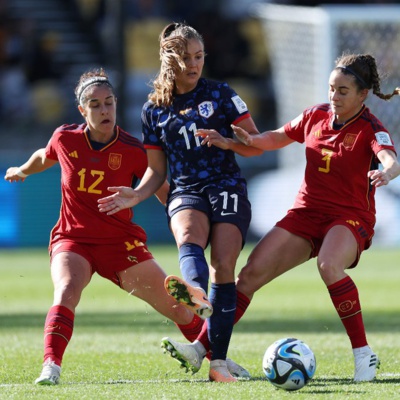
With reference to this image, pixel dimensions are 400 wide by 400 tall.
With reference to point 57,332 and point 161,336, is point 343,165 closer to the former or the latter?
point 57,332

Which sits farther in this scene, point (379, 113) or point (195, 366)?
point (379, 113)

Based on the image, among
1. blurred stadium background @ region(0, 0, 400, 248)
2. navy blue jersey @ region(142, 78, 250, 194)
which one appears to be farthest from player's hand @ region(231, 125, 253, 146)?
blurred stadium background @ region(0, 0, 400, 248)

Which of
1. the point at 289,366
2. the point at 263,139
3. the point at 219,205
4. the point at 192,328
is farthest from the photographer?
the point at 192,328

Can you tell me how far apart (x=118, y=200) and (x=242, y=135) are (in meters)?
0.86

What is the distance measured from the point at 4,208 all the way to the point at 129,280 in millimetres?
12431

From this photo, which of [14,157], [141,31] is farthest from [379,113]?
[141,31]

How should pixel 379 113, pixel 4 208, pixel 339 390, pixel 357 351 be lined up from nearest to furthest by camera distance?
pixel 339 390, pixel 357 351, pixel 379 113, pixel 4 208

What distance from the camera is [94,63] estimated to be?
24.1m

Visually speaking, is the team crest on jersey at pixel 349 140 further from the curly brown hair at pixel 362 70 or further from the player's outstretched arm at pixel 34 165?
the player's outstretched arm at pixel 34 165

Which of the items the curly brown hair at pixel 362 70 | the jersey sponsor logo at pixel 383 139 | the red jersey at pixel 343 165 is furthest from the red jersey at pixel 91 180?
the jersey sponsor logo at pixel 383 139

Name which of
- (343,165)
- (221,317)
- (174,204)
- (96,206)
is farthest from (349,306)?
(96,206)

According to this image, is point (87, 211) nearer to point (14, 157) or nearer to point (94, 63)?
point (14, 157)

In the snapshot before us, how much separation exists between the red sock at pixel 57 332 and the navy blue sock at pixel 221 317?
2.77ft

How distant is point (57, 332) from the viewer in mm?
6164
